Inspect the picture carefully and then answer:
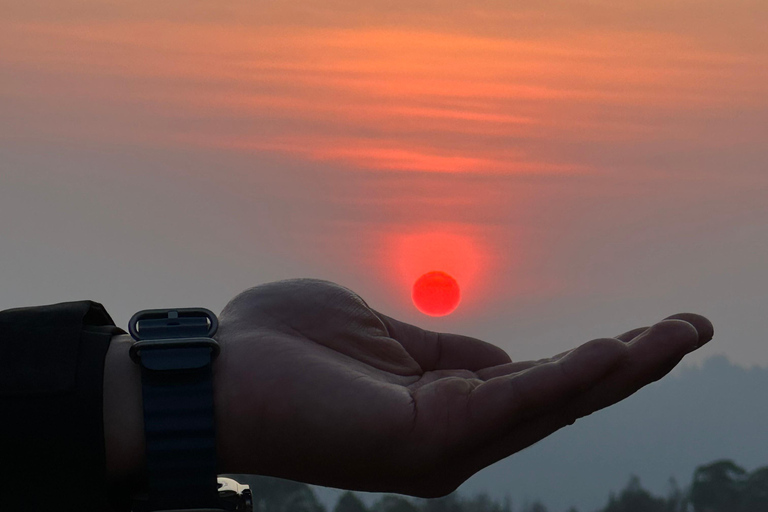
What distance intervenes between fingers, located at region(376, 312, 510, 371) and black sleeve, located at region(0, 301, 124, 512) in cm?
194

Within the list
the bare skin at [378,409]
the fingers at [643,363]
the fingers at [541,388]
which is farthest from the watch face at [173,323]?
the fingers at [643,363]

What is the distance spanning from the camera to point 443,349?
5297 mm

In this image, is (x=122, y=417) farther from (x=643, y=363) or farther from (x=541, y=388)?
(x=643, y=363)

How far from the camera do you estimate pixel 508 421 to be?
386cm

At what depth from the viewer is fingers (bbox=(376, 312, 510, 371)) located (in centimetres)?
522

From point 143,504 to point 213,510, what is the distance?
312 millimetres

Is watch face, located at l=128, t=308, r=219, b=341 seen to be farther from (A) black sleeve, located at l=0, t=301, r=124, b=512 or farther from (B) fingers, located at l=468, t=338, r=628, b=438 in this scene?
(B) fingers, located at l=468, t=338, r=628, b=438

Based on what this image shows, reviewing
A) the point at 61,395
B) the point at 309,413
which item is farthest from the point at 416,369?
the point at 61,395

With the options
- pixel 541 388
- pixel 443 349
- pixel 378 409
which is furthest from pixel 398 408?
pixel 443 349

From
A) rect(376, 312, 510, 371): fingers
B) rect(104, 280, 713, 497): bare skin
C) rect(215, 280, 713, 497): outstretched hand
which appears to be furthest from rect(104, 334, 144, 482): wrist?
rect(376, 312, 510, 371): fingers

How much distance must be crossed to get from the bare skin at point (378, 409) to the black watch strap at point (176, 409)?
20 centimetres

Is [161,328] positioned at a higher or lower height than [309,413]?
higher

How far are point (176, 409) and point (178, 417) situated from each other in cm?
4

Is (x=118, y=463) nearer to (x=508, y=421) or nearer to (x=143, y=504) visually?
(x=143, y=504)
